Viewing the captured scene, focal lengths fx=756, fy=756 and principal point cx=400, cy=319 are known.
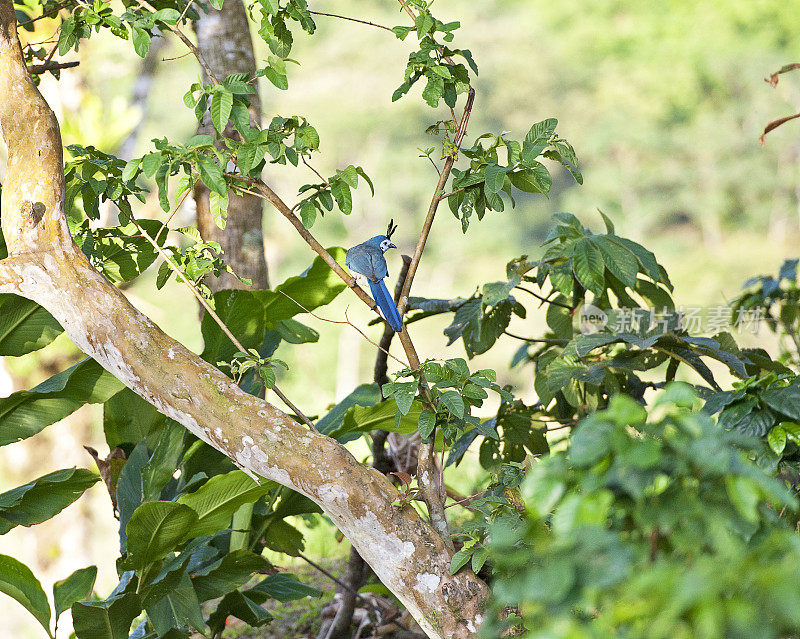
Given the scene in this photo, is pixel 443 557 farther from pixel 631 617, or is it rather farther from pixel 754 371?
pixel 754 371

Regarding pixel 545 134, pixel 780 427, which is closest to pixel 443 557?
pixel 780 427

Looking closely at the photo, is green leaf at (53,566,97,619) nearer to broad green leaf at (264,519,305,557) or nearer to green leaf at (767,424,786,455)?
broad green leaf at (264,519,305,557)

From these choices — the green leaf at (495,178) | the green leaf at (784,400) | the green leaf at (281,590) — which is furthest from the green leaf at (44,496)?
the green leaf at (784,400)

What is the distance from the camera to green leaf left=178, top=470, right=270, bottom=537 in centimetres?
122

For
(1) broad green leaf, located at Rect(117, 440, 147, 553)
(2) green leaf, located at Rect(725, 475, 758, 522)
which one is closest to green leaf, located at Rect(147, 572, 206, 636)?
(1) broad green leaf, located at Rect(117, 440, 147, 553)

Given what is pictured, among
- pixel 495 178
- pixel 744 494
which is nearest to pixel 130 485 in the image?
pixel 495 178

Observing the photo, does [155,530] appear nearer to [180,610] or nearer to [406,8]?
[180,610]

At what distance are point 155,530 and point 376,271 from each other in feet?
1.74

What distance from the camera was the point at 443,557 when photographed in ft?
3.06

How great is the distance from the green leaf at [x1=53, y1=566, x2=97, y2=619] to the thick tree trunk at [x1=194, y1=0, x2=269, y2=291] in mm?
653

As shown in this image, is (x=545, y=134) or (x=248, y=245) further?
(x=248, y=245)

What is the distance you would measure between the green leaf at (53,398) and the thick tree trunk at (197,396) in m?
0.39

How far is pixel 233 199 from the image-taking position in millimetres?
1688

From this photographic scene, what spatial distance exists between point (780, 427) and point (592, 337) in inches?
15.4
